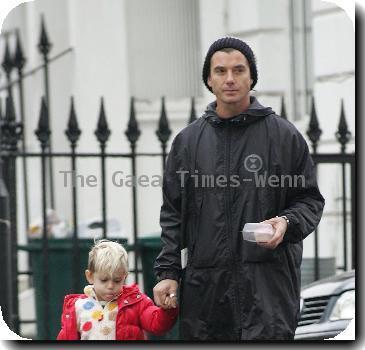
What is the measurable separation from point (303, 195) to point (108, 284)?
2.74 feet

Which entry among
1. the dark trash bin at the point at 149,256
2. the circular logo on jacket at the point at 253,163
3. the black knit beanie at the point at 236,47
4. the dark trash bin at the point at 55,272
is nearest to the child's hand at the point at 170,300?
the circular logo on jacket at the point at 253,163

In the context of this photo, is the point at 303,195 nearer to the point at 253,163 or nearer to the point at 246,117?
the point at 253,163

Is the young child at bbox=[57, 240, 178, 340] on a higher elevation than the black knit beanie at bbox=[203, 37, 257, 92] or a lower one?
lower

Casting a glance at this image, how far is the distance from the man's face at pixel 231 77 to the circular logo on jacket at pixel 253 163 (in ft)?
0.73

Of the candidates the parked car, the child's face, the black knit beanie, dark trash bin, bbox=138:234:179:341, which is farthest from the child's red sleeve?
dark trash bin, bbox=138:234:179:341

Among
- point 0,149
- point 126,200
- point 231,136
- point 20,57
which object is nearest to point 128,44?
point 126,200

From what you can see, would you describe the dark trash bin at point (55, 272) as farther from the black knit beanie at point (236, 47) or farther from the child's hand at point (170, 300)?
the black knit beanie at point (236, 47)

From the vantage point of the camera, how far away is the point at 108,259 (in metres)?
5.61

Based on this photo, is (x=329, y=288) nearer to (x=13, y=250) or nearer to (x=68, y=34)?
(x=13, y=250)

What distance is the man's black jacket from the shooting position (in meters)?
5.41

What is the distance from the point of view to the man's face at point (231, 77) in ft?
17.9

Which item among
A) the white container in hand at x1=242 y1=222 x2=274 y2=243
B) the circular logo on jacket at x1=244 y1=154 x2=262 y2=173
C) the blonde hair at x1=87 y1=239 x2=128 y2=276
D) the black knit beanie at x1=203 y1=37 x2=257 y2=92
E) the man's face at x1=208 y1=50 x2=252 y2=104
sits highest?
the black knit beanie at x1=203 y1=37 x2=257 y2=92

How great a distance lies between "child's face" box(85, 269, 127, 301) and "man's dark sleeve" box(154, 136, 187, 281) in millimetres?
165

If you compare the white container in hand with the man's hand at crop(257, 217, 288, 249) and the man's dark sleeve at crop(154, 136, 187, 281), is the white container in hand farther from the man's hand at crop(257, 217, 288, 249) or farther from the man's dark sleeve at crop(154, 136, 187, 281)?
the man's dark sleeve at crop(154, 136, 187, 281)
